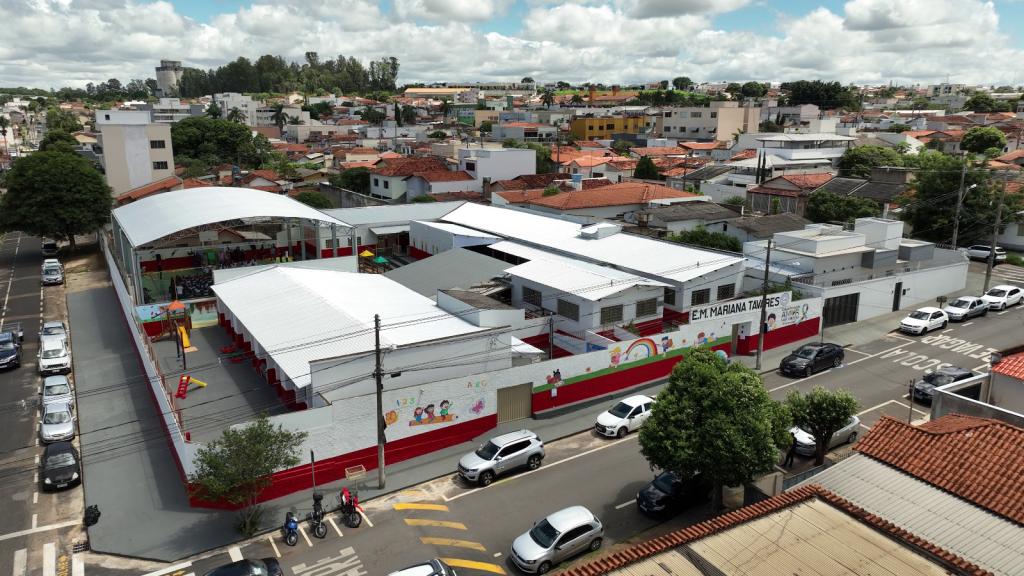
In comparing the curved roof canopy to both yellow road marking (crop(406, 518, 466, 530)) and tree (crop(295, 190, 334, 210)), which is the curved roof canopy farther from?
yellow road marking (crop(406, 518, 466, 530))

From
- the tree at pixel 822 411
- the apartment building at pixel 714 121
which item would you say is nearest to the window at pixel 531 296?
the tree at pixel 822 411

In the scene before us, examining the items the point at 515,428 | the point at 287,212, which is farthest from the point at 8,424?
the point at 515,428

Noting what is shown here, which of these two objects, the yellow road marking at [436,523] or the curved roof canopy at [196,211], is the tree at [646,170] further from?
the yellow road marking at [436,523]

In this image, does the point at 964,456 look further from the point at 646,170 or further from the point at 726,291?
the point at 646,170

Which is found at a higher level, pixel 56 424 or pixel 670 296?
pixel 670 296

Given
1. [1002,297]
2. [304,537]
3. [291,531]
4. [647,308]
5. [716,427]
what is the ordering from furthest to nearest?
[1002,297]
[647,308]
[304,537]
[291,531]
[716,427]

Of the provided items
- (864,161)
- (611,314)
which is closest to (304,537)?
(611,314)

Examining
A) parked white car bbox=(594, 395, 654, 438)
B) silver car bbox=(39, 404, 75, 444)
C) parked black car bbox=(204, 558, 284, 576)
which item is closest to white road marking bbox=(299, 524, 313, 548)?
parked black car bbox=(204, 558, 284, 576)
